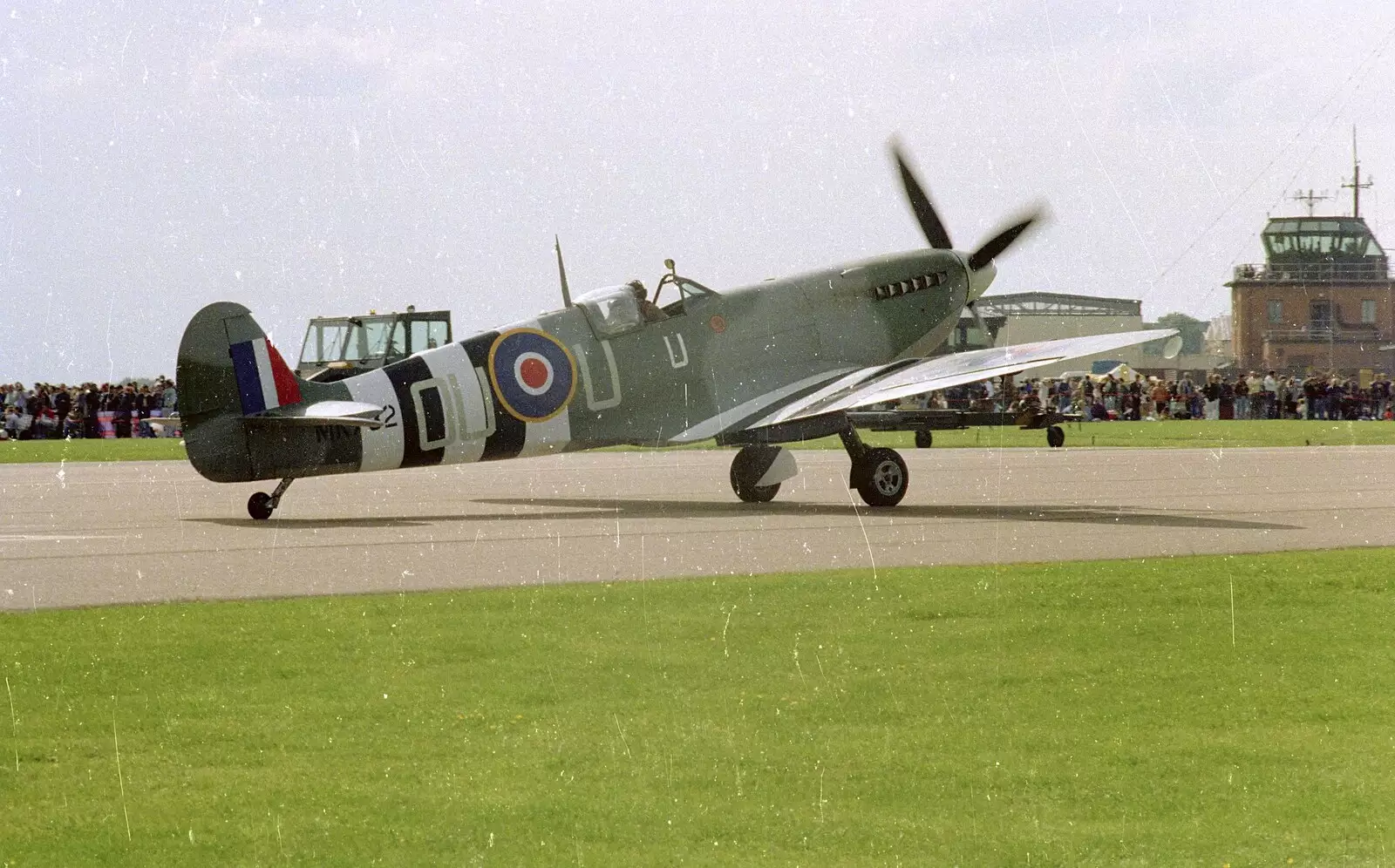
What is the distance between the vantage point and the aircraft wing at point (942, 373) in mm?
19266

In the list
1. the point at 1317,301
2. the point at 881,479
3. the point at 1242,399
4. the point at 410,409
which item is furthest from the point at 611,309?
the point at 1317,301

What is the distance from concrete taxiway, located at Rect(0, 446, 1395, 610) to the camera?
43.3ft

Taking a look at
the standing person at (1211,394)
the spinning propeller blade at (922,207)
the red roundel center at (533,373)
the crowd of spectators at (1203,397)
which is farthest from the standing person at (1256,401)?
the red roundel center at (533,373)

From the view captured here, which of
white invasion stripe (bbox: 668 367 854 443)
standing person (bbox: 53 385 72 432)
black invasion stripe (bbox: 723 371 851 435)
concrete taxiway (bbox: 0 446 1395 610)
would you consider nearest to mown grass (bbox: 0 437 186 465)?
standing person (bbox: 53 385 72 432)

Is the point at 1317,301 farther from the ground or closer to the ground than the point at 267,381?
farther from the ground

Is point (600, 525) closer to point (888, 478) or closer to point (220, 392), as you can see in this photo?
point (888, 478)

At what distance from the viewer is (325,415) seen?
17.2 metres

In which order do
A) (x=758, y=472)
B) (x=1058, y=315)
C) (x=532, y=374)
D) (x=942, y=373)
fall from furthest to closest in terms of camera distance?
1. (x=1058, y=315)
2. (x=758, y=472)
3. (x=942, y=373)
4. (x=532, y=374)

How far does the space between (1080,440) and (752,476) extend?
23.2 metres

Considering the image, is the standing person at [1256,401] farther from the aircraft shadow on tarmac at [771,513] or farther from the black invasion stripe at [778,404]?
the aircraft shadow on tarmac at [771,513]

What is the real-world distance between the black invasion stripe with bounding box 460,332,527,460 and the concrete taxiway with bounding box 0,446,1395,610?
0.81m

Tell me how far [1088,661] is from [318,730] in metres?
4.00

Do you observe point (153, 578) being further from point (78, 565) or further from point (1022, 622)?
point (1022, 622)

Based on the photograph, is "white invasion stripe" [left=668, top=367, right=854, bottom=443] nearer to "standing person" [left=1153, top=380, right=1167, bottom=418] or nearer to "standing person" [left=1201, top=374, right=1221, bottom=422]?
"standing person" [left=1201, top=374, right=1221, bottom=422]
